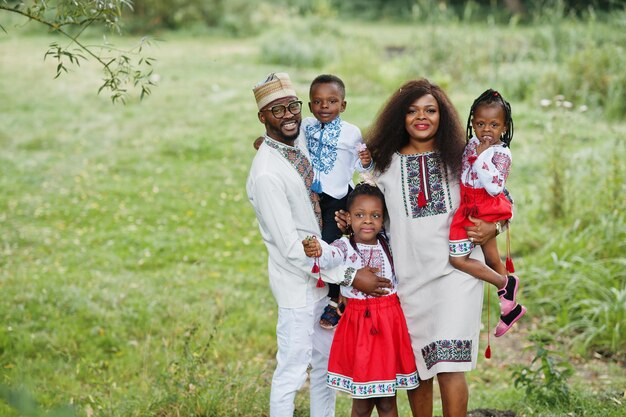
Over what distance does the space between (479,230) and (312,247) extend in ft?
2.56

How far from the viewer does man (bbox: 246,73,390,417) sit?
11.8 feet

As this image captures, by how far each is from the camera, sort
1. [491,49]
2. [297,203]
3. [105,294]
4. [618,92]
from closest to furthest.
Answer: [297,203]
[105,294]
[618,92]
[491,49]

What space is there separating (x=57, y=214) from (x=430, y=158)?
20.7ft

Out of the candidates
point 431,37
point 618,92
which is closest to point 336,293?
point 618,92

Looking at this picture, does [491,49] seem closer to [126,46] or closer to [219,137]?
[219,137]

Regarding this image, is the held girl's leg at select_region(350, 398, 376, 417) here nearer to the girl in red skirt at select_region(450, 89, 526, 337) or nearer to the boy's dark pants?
the boy's dark pants

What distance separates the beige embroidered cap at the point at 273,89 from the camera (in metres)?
3.65

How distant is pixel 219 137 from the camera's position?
1166 cm

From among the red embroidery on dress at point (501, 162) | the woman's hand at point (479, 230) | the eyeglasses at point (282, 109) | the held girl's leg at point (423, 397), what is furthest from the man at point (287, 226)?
the red embroidery on dress at point (501, 162)

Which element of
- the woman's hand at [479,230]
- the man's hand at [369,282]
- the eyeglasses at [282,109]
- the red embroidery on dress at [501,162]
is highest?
the eyeglasses at [282,109]

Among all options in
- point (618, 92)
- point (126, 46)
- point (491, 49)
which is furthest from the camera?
point (126, 46)

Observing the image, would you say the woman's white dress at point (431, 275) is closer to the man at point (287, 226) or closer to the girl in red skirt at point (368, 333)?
the girl in red skirt at point (368, 333)

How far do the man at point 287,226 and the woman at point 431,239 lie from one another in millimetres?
225

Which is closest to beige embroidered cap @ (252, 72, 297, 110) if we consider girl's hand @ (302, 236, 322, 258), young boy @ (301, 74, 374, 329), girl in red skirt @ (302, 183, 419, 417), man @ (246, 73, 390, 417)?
man @ (246, 73, 390, 417)
